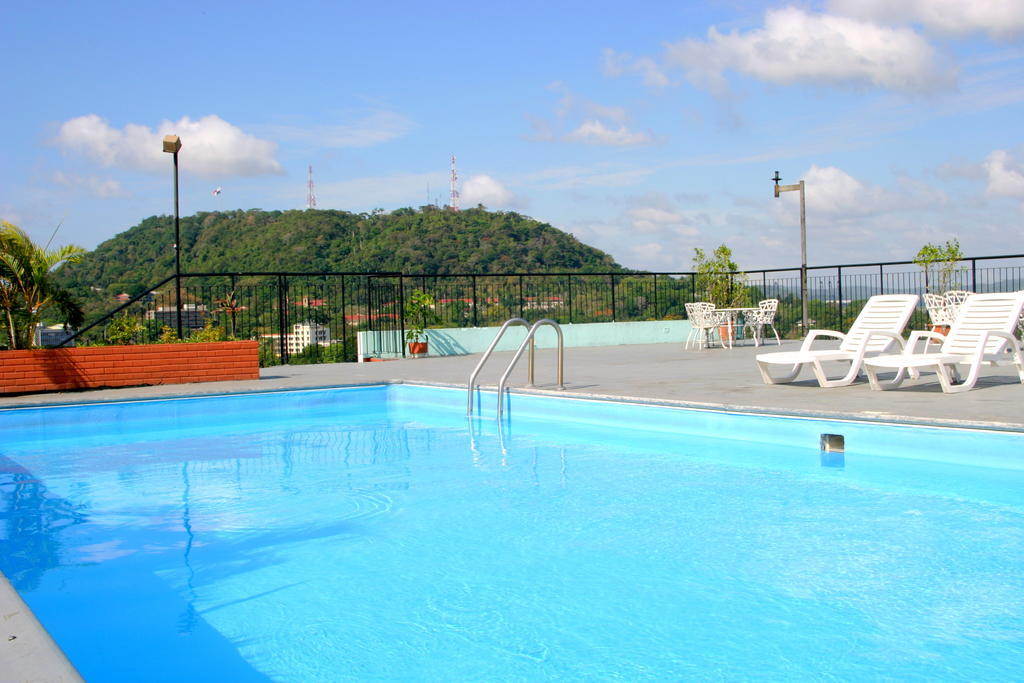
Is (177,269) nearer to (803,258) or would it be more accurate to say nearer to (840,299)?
(803,258)

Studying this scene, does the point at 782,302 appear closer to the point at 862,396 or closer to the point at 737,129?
the point at 737,129

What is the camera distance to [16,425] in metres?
8.23

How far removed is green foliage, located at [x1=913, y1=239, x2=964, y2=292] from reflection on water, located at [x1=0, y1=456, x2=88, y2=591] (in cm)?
1384

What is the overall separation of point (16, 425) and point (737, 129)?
49.8 feet

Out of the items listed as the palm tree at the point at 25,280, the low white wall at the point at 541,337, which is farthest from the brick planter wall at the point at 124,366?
the low white wall at the point at 541,337

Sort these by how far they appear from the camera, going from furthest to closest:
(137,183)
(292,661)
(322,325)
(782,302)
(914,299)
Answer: (137,183), (782,302), (322,325), (914,299), (292,661)

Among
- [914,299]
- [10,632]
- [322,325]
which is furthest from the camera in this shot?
[322,325]

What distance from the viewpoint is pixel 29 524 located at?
4707 millimetres

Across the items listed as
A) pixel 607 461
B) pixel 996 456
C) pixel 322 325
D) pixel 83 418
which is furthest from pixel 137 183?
pixel 996 456

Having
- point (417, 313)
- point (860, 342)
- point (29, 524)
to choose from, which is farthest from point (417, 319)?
point (29, 524)

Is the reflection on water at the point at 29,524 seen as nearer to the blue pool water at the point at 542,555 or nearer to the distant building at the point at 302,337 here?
the blue pool water at the point at 542,555

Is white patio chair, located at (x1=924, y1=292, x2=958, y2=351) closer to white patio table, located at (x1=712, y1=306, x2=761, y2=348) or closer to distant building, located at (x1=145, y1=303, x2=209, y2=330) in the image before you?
white patio table, located at (x1=712, y1=306, x2=761, y2=348)

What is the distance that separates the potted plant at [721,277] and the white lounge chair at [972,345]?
31.8 feet

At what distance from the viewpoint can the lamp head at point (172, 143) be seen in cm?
1135
